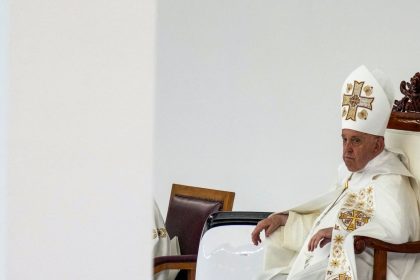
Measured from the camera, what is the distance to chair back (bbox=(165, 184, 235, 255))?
4.32 metres

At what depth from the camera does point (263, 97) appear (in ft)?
19.6

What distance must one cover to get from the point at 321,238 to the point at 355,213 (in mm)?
156

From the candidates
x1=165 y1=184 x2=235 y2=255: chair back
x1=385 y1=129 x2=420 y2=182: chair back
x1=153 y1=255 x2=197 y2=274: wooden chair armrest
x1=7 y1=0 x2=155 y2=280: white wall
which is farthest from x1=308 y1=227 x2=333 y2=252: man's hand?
x1=7 y1=0 x2=155 y2=280: white wall

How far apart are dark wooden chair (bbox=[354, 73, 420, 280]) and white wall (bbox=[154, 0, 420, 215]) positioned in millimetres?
1278

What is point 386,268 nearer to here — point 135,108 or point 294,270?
point 294,270

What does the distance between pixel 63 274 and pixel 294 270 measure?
307 cm

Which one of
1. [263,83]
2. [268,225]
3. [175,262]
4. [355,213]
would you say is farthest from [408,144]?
[263,83]

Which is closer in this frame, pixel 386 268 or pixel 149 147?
pixel 149 147

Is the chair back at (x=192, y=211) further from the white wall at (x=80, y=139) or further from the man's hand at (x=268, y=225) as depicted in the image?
the white wall at (x=80, y=139)

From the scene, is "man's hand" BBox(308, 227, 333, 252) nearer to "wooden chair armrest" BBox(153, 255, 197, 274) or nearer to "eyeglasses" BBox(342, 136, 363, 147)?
"eyeglasses" BBox(342, 136, 363, 147)

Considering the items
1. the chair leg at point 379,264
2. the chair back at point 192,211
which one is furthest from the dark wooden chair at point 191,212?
the chair leg at point 379,264

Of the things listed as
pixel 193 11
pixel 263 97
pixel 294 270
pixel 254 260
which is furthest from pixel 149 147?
pixel 193 11

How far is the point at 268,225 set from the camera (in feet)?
12.3

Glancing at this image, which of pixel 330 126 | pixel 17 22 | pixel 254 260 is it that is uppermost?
pixel 17 22
